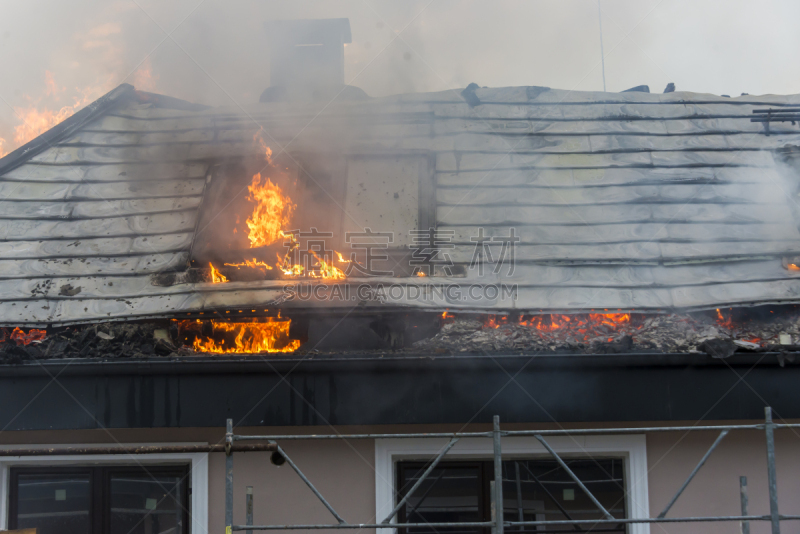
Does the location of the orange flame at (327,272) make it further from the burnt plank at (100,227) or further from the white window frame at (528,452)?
the white window frame at (528,452)

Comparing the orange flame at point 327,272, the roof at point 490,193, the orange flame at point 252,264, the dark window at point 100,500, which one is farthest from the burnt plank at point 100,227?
the dark window at point 100,500

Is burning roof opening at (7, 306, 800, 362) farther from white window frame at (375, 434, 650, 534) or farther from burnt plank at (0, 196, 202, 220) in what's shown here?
burnt plank at (0, 196, 202, 220)

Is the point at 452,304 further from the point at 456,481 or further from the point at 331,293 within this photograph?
the point at 456,481

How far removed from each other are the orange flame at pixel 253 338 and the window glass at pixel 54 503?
54.6 inches

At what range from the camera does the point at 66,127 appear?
623cm

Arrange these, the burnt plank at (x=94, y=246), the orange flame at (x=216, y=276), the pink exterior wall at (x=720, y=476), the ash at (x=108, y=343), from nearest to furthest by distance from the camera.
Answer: the pink exterior wall at (x=720, y=476), the ash at (x=108, y=343), the orange flame at (x=216, y=276), the burnt plank at (x=94, y=246)

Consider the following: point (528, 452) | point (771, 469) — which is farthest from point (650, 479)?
point (528, 452)

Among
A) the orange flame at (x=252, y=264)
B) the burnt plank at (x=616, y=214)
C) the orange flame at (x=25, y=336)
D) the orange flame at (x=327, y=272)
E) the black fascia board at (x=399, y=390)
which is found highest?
the burnt plank at (x=616, y=214)

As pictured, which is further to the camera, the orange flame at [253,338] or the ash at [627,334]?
the orange flame at [253,338]

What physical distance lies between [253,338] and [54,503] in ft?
6.51

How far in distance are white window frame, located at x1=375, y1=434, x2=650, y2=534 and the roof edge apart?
5.16 m

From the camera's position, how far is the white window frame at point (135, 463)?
13.4 ft

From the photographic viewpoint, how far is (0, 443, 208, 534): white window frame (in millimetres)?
4074

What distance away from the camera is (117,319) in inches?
181
